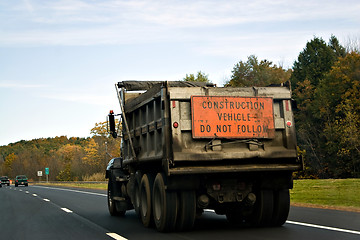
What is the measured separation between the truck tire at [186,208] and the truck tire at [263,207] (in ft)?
4.59

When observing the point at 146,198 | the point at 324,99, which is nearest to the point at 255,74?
the point at 324,99

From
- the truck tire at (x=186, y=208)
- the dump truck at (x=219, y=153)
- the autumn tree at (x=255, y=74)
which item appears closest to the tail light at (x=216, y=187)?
the dump truck at (x=219, y=153)

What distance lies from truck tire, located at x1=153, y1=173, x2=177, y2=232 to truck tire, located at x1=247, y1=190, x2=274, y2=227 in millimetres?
1785

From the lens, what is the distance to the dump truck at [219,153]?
955 centimetres

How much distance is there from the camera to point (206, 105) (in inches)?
386

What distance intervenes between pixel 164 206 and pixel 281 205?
2407mm

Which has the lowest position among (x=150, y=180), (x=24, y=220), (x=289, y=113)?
(x=24, y=220)

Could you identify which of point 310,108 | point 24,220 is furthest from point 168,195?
point 310,108

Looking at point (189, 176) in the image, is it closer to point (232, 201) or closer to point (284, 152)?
point (232, 201)

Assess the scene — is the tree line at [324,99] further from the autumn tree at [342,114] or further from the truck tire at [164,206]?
the truck tire at [164,206]

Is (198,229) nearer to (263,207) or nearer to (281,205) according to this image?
(263,207)

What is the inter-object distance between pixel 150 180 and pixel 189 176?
146 centimetres

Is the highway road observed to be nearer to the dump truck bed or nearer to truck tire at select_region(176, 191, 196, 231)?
truck tire at select_region(176, 191, 196, 231)

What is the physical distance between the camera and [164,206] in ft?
32.1
